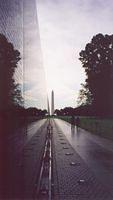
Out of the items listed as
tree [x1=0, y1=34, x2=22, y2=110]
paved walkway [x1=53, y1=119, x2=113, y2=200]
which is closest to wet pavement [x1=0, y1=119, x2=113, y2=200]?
paved walkway [x1=53, y1=119, x2=113, y2=200]

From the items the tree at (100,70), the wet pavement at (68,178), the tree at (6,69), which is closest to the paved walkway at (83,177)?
the wet pavement at (68,178)

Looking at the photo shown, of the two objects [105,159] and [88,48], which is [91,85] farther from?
[105,159]

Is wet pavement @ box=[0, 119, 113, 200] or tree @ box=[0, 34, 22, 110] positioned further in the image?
tree @ box=[0, 34, 22, 110]

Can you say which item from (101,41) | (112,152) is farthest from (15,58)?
(101,41)

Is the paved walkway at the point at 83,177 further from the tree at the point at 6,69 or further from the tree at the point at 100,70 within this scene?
the tree at the point at 100,70

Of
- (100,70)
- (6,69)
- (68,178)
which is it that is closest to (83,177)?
(68,178)

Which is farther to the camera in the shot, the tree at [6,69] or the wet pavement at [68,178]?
the tree at [6,69]

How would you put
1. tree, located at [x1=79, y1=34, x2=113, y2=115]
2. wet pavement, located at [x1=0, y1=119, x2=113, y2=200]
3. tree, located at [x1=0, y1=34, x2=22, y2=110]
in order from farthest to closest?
tree, located at [x1=79, y1=34, x2=113, y2=115]
tree, located at [x1=0, y1=34, x2=22, y2=110]
wet pavement, located at [x1=0, y1=119, x2=113, y2=200]

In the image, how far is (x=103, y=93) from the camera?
53.1 metres

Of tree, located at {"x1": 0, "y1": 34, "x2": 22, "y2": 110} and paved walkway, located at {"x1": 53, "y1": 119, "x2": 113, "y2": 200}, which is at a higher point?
tree, located at {"x1": 0, "y1": 34, "x2": 22, "y2": 110}

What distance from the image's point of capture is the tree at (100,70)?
53.1 meters

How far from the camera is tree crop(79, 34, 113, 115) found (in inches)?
2090

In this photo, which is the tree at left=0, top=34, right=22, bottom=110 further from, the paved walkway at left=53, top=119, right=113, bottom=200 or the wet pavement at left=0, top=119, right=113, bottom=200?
the paved walkway at left=53, top=119, right=113, bottom=200

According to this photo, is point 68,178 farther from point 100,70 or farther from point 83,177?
point 100,70
